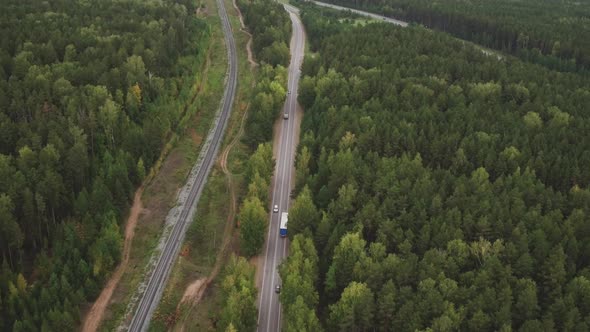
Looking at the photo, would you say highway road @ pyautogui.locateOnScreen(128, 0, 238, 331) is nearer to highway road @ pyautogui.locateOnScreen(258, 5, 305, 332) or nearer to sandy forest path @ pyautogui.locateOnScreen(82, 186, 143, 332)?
sandy forest path @ pyautogui.locateOnScreen(82, 186, 143, 332)

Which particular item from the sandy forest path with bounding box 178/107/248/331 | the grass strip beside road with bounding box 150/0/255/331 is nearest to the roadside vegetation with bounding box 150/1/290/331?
the grass strip beside road with bounding box 150/0/255/331

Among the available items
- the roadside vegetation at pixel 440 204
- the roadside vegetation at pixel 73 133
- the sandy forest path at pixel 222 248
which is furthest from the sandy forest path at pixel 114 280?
the roadside vegetation at pixel 440 204

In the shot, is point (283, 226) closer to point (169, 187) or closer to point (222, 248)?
point (222, 248)

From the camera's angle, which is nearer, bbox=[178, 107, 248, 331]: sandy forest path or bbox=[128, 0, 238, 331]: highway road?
bbox=[128, 0, 238, 331]: highway road

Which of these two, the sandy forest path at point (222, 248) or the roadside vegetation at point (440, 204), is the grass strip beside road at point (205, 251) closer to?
the sandy forest path at point (222, 248)

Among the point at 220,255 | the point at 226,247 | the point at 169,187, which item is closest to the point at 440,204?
the point at 226,247

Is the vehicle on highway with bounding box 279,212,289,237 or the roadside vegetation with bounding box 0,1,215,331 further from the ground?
the roadside vegetation with bounding box 0,1,215,331

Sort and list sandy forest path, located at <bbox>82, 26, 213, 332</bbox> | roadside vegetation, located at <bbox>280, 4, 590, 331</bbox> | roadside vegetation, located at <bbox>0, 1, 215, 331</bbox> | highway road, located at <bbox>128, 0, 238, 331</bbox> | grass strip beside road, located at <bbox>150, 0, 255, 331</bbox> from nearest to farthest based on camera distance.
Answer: roadside vegetation, located at <bbox>280, 4, 590, 331</bbox> < sandy forest path, located at <bbox>82, 26, 213, 332</bbox> < grass strip beside road, located at <bbox>150, 0, 255, 331</bbox> < roadside vegetation, located at <bbox>0, 1, 215, 331</bbox> < highway road, located at <bbox>128, 0, 238, 331</bbox>

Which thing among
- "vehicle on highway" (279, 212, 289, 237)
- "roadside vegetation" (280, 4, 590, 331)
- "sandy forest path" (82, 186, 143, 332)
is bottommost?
"sandy forest path" (82, 186, 143, 332)

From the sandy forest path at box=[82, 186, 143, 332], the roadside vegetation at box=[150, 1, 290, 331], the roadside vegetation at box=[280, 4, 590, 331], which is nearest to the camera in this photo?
the roadside vegetation at box=[280, 4, 590, 331]
